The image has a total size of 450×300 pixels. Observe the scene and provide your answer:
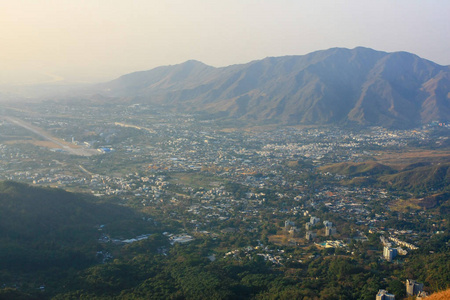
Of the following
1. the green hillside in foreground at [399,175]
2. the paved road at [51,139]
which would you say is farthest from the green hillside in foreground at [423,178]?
the paved road at [51,139]

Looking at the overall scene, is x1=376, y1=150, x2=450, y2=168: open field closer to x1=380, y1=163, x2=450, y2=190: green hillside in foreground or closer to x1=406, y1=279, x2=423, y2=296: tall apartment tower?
x1=380, y1=163, x2=450, y2=190: green hillside in foreground

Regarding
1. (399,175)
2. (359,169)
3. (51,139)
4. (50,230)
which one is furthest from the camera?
(51,139)

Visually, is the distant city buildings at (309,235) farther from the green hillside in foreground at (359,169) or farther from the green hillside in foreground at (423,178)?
the green hillside in foreground at (359,169)

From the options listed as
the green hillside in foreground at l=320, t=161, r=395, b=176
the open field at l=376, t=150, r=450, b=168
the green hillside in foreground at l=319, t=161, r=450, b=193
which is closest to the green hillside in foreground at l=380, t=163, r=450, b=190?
the green hillside in foreground at l=319, t=161, r=450, b=193

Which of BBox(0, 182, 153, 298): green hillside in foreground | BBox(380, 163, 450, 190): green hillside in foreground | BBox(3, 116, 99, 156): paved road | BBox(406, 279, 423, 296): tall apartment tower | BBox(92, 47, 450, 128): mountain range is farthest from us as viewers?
BBox(92, 47, 450, 128): mountain range

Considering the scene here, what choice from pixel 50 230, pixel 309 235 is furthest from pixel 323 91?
pixel 50 230

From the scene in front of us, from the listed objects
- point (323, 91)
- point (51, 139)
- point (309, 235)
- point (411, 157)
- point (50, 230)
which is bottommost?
point (309, 235)

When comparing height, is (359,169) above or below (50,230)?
above

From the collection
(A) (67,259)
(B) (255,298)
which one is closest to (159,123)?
(A) (67,259)

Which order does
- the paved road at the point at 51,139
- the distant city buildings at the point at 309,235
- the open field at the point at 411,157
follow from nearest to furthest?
the distant city buildings at the point at 309,235 < the open field at the point at 411,157 < the paved road at the point at 51,139

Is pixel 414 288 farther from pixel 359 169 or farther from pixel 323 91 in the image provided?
pixel 323 91
